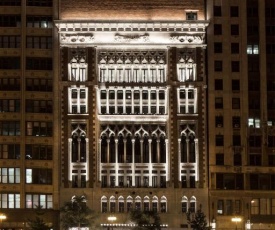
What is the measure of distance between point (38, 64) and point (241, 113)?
27296 mm

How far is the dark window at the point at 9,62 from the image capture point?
12362cm

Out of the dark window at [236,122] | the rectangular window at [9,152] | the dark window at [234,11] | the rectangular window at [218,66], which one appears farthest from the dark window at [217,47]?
the rectangular window at [9,152]

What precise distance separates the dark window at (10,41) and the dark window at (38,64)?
247 cm

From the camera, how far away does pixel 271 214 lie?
123 meters

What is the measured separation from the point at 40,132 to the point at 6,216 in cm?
1157

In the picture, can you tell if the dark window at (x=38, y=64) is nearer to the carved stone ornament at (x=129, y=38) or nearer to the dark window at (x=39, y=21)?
the dark window at (x=39, y=21)

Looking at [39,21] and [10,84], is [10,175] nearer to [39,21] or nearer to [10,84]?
[10,84]

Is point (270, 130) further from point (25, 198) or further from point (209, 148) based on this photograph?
point (25, 198)

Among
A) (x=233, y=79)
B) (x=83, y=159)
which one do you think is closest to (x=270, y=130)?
(x=233, y=79)

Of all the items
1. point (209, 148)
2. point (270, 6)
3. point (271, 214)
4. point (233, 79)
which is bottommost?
point (271, 214)

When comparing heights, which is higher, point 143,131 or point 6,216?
point 143,131

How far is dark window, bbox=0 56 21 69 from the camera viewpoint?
124m

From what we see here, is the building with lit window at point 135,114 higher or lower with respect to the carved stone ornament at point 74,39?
lower

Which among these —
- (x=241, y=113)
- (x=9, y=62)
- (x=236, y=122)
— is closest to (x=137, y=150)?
(x=236, y=122)
